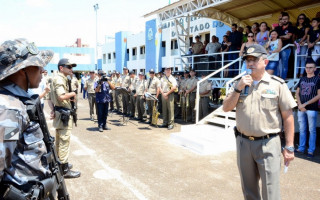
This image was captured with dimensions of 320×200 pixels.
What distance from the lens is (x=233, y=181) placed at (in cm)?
430

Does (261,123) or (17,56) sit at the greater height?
(17,56)

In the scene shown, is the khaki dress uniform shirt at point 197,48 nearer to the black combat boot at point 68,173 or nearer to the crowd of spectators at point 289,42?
the crowd of spectators at point 289,42

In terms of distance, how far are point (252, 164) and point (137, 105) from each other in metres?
8.24

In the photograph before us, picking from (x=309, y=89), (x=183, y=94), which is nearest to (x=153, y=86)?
(x=183, y=94)

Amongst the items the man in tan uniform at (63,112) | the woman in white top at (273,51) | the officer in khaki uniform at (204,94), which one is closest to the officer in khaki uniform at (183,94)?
the officer in khaki uniform at (204,94)

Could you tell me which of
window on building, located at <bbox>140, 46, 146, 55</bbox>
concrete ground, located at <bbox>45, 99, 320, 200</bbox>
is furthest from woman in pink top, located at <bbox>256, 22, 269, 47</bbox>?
window on building, located at <bbox>140, 46, 146, 55</bbox>

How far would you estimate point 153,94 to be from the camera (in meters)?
9.67

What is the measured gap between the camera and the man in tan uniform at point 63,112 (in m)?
4.39

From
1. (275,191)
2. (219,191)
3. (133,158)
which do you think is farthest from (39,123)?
(133,158)

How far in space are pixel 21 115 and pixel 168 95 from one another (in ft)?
25.1

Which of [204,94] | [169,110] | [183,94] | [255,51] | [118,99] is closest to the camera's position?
[255,51]

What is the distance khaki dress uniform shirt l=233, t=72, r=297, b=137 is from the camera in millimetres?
2715

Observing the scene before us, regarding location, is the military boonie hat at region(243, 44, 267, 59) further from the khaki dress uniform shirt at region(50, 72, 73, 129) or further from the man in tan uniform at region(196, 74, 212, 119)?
the man in tan uniform at region(196, 74, 212, 119)

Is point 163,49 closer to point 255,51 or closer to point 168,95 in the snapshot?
point 168,95
